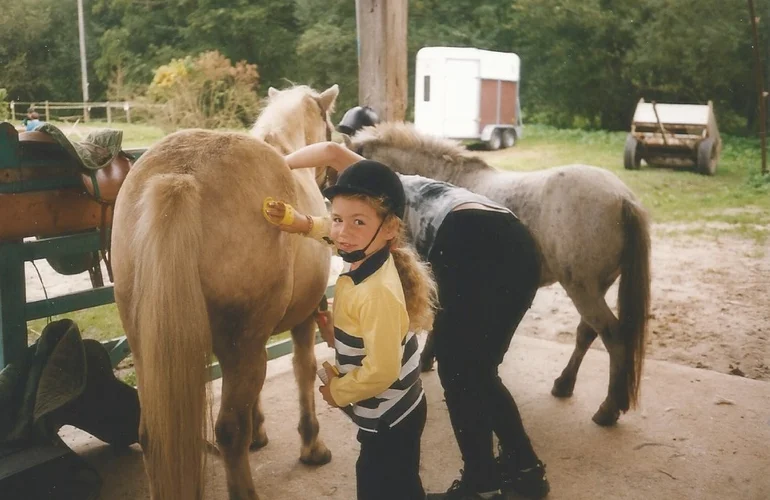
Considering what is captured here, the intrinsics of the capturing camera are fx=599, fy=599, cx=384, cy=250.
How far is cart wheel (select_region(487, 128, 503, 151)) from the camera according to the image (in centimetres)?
436

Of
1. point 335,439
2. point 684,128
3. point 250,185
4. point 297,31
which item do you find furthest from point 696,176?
point 250,185

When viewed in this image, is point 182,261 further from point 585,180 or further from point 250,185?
point 585,180

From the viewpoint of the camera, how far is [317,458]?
255cm

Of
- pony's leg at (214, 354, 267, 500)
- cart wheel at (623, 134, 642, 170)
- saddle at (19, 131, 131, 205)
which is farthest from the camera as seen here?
cart wheel at (623, 134, 642, 170)

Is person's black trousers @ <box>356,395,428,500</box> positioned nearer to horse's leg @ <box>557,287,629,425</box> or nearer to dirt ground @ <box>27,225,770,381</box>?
horse's leg @ <box>557,287,629,425</box>

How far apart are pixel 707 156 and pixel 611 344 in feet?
8.08

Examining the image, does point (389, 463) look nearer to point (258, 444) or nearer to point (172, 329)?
point (172, 329)

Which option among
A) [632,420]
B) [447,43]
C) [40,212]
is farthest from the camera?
[447,43]

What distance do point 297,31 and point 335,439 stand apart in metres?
2.54

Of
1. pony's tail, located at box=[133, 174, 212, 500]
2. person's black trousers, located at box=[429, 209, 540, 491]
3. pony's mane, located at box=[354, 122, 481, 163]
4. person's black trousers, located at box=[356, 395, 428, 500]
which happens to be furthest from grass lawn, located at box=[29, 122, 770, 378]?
pony's tail, located at box=[133, 174, 212, 500]

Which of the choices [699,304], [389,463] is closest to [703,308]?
[699,304]

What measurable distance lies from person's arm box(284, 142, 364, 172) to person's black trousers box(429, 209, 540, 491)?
0.48 metres

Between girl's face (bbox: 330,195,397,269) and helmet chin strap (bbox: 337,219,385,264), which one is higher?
girl's face (bbox: 330,195,397,269)

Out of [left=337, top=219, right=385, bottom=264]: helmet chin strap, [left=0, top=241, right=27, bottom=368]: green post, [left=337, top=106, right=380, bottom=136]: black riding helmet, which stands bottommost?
[left=0, top=241, right=27, bottom=368]: green post
